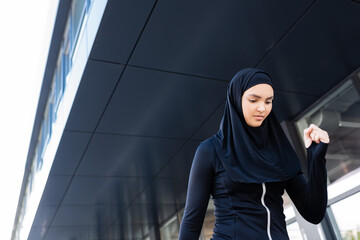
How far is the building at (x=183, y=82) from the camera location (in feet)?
9.65

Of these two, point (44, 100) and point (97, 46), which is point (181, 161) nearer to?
point (97, 46)

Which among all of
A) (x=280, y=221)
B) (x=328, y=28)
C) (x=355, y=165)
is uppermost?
(x=328, y=28)

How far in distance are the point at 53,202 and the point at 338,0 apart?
216 inches

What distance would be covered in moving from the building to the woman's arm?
→ 5.81 feet

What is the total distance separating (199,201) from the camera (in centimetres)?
132

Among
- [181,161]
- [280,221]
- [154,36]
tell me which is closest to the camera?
[280,221]

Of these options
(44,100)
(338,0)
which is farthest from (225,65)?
(44,100)

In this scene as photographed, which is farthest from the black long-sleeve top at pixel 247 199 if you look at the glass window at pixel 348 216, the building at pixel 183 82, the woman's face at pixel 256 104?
the glass window at pixel 348 216

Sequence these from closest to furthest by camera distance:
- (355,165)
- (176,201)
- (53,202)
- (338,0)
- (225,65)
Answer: (338,0)
(225,65)
(355,165)
(53,202)
(176,201)

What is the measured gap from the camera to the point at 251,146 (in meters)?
1.30

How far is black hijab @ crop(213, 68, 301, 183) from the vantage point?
4.13ft

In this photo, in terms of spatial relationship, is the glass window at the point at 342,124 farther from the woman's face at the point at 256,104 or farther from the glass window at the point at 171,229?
the glass window at the point at 171,229

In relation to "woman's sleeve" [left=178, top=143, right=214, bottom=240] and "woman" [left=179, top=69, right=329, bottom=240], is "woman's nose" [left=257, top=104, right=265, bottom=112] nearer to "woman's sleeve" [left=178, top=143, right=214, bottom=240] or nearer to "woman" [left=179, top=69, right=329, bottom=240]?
"woman" [left=179, top=69, right=329, bottom=240]

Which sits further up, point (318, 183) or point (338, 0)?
point (338, 0)
